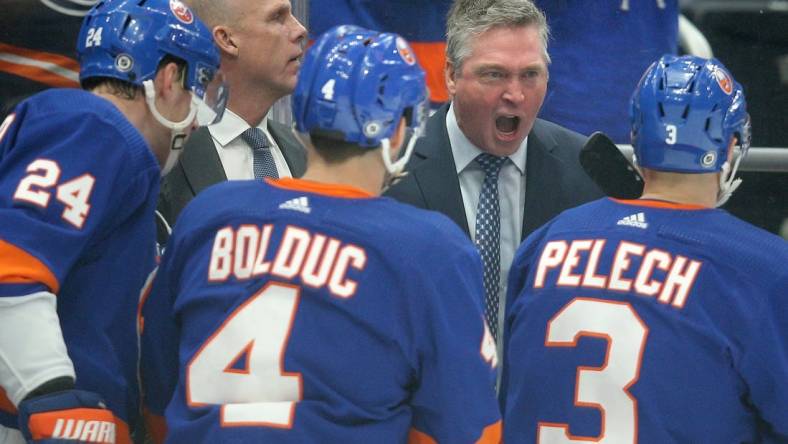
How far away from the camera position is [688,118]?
8.91 feet

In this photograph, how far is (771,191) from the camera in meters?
5.77

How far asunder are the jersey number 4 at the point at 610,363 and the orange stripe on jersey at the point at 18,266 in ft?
3.34

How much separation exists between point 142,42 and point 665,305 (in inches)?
45.9

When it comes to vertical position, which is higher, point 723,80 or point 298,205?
point 723,80

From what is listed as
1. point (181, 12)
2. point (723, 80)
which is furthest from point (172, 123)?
point (723, 80)

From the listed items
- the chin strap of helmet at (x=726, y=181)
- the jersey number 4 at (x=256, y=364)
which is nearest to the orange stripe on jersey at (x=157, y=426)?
the jersey number 4 at (x=256, y=364)

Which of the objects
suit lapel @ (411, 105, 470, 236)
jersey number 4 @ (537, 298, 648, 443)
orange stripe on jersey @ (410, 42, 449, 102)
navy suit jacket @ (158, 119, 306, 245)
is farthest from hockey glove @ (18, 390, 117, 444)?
orange stripe on jersey @ (410, 42, 449, 102)

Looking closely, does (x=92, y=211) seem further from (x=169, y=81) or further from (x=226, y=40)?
(x=226, y=40)

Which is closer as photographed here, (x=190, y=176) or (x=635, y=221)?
(x=635, y=221)

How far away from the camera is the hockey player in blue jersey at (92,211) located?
247cm

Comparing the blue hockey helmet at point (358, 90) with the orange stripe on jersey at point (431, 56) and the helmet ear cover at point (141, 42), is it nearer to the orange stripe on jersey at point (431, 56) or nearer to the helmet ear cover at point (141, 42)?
the helmet ear cover at point (141, 42)

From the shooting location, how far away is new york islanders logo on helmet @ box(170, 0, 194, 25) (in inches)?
111

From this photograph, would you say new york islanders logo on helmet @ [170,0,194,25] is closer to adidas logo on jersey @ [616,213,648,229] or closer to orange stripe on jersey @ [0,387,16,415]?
orange stripe on jersey @ [0,387,16,415]

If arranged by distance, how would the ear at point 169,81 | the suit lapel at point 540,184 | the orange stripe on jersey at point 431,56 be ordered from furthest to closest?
the orange stripe on jersey at point 431,56 < the suit lapel at point 540,184 < the ear at point 169,81
